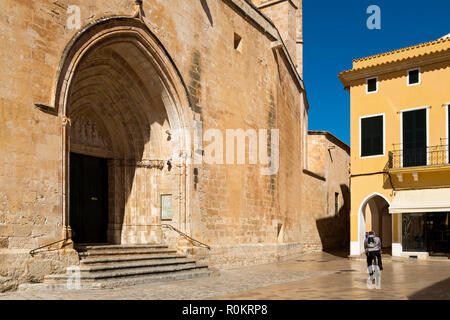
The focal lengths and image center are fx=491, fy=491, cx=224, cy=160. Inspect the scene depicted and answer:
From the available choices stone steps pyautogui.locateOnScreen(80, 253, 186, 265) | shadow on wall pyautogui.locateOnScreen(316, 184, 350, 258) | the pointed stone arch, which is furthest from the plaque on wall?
shadow on wall pyautogui.locateOnScreen(316, 184, 350, 258)

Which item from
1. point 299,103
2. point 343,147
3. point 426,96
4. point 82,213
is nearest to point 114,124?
point 82,213

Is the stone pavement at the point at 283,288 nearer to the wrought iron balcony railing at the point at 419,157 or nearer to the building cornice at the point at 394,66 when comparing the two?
the wrought iron balcony railing at the point at 419,157

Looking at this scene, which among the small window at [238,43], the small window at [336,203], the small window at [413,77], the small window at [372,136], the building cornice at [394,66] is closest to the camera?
the small window at [238,43]

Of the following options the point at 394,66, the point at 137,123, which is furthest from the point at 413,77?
the point at 137,123

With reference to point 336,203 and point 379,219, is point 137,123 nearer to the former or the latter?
point 379,219

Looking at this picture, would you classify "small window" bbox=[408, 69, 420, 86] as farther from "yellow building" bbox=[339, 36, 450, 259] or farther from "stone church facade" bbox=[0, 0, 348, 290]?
"stone church facade" bbox=[0, 0, 348, 290]

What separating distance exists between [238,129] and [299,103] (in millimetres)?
9233

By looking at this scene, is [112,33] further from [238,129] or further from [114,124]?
[238,129]

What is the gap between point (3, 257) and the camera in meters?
7.96

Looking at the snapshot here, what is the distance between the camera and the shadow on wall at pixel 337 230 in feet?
80.8

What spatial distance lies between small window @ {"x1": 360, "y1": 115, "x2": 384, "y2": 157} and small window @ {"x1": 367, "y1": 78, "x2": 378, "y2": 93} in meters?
1.11

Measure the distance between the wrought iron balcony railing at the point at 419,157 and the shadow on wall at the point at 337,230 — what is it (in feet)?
22.1

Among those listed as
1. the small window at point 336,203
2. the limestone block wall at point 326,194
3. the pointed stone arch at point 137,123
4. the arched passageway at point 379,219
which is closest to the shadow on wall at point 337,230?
the limestone block wall at point 326,194

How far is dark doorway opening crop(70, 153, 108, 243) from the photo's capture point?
11758 millimetres
